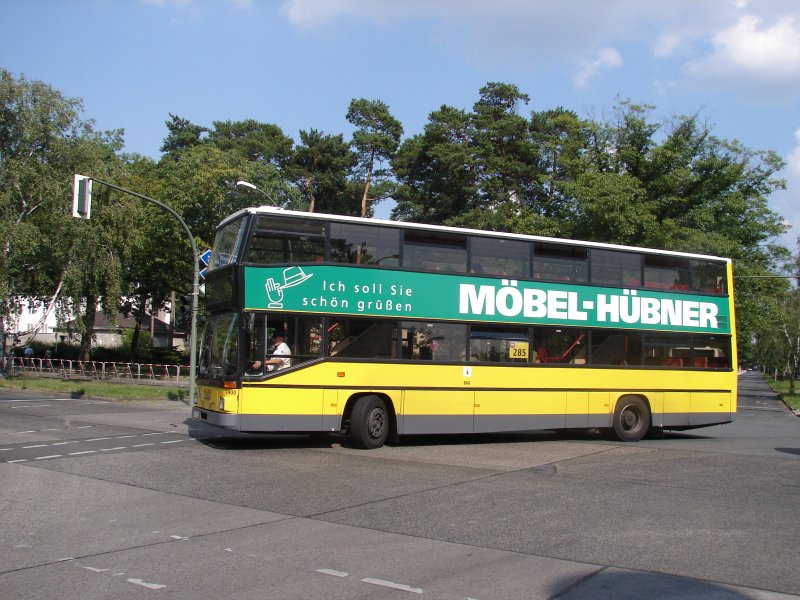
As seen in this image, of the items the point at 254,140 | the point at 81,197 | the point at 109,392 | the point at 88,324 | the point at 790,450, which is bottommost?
the point at 790,450

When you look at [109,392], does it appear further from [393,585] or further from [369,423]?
[393,585]

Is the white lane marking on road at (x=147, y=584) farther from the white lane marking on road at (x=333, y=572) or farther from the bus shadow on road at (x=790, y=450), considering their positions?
the bus shadow on road at (x=790, y=450)

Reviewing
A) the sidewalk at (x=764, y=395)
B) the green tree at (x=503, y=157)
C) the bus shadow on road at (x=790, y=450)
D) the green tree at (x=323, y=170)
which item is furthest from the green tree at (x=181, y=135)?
the bus shadow on road at (x=790, y=450)

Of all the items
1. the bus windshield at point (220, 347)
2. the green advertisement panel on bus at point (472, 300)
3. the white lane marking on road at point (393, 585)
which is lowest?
the white lane marking on road at point (393, 585)

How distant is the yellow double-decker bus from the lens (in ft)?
45.1

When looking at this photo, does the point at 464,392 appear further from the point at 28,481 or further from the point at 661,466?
the point at 28,481

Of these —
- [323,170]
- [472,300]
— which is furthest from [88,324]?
[472,300]

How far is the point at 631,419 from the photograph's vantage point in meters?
17.2

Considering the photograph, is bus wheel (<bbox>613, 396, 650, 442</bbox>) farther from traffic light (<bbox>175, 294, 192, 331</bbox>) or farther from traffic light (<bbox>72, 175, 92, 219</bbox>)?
traffic light (<bbox>72, 175, 92, 219</bbox>)

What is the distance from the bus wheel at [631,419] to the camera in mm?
16942

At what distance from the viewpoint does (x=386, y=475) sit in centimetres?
1159

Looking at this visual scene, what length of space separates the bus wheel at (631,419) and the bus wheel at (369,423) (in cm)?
540

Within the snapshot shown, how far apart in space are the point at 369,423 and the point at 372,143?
44.6 meters

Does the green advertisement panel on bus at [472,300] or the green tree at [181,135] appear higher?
the green tree at [181,135]
